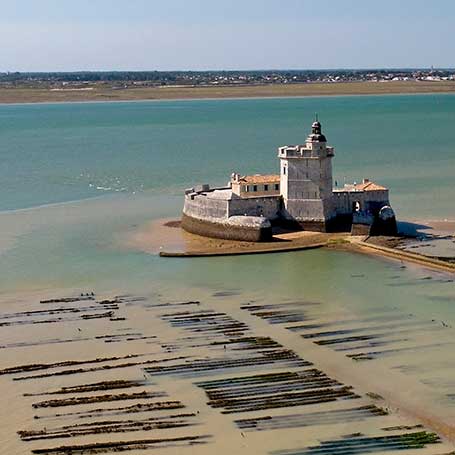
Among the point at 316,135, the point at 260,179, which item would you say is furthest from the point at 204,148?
the point at 316,135

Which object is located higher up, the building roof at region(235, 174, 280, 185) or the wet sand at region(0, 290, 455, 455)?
the building roof at region(235, 174, 280, 185)

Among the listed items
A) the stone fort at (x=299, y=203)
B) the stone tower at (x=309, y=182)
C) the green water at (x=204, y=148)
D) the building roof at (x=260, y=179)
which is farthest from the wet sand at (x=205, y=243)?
the green water at (x=204, y=148)

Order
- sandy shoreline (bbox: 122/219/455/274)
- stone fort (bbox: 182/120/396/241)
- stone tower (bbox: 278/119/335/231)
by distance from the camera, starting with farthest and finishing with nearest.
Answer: stone tower (bbox: 278/119/335/231) → stone fort (bbox: 182/120/396/241) → sandy shoreline (bbox: 122/219/455/274)

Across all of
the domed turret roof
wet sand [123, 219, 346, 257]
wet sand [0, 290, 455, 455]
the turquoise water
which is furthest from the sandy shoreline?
wet sand [0, 290, 455, 455]

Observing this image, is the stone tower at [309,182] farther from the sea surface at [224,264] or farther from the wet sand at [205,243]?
the sea surface at [224,264]

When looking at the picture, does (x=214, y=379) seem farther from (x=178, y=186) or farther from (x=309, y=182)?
(x=178, y=186)

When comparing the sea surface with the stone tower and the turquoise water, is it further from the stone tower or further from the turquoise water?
the stone tower
